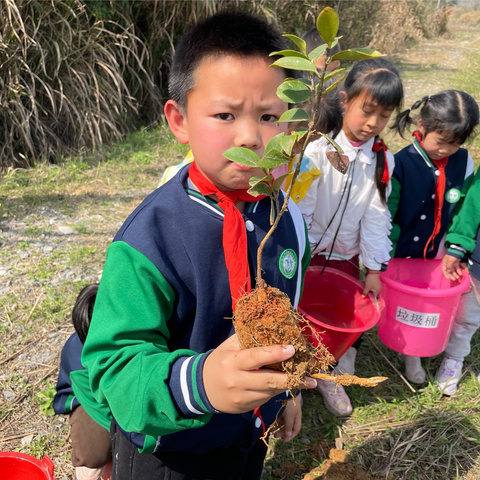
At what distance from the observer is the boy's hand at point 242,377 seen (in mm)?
778

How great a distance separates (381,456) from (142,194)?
2998 mm

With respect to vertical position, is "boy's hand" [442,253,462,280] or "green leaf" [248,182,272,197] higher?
"green leaf" [248,182,272,197]

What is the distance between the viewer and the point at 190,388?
833 millimetres

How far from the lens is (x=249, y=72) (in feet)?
3.24

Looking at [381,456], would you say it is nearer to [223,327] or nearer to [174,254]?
[223,327]

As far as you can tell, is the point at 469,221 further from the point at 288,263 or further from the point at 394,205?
the point at 288,263

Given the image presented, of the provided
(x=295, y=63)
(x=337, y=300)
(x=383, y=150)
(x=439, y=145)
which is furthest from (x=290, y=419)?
(x=439, y=145)

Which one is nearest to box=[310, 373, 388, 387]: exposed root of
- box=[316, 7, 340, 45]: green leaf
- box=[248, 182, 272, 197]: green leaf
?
box=[248, 182, 272, 197]: green leaf

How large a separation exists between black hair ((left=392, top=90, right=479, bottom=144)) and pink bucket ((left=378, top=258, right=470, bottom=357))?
753 millimetres

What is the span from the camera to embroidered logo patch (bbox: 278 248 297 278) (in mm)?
1182

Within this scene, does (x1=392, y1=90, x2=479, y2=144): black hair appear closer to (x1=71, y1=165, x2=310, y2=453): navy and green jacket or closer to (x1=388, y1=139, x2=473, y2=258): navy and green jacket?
(x1=388, y1=139, x2=473, y2=258): navy and green jacket

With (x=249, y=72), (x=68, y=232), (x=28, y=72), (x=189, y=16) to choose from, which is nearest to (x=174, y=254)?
(x=249, y=72)

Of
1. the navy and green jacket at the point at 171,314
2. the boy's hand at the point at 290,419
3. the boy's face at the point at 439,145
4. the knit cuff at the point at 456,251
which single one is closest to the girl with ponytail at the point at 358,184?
the boy's face at the point at 439,145

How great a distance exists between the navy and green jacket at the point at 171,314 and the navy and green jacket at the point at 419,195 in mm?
1336
